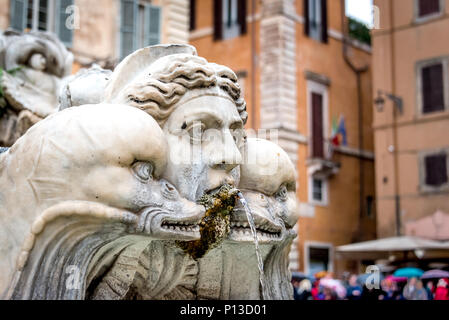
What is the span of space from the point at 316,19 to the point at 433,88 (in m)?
4.83

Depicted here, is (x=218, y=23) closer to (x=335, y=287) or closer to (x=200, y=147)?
(x=335, y=287)

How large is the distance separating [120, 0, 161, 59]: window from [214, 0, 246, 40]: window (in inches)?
275

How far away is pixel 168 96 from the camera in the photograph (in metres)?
3.41

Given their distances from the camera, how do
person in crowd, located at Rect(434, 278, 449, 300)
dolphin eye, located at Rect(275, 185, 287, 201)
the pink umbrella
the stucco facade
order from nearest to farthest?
dolphin eye, located at Rect(275, 185, 287, 201)
person in crowd, located at Rect(434, 278, 449, 300)
the pink umbrella
the stucco facade

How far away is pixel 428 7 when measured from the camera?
22.8m

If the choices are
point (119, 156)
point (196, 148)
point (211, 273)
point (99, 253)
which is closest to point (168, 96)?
point (196, 148)

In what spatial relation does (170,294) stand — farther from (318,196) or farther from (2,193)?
(318,196)

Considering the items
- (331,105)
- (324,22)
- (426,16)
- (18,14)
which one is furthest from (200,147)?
(324,22)

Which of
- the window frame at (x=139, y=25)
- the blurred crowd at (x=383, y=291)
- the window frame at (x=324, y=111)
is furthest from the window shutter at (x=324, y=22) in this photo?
the blurred crowd at (x=383, y=291)

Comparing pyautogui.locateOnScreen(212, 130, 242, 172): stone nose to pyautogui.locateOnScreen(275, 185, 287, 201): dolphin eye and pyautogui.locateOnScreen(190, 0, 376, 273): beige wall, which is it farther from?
pyautogui.locateOnScreen(190, 0, 376, 273): beige wall

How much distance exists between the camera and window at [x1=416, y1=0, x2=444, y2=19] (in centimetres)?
2258

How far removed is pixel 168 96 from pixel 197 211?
536 mm

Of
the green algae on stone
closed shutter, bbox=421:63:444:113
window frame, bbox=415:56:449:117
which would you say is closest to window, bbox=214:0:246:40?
window frame, bbox=415:56:449:117

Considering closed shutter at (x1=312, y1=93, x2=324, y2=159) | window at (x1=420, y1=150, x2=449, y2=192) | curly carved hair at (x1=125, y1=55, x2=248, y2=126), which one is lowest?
curly carved hair at (x1=125, y1=55, x2=248, y2=126)
